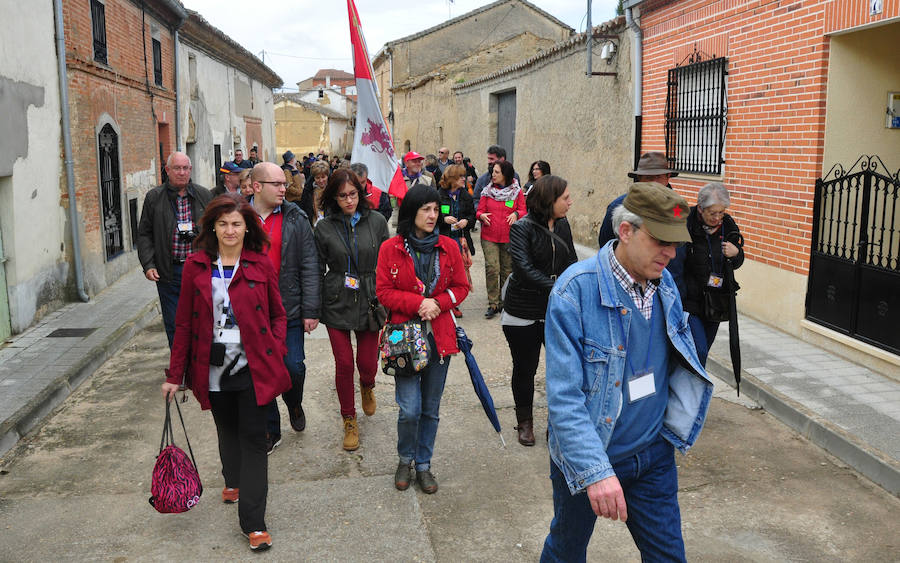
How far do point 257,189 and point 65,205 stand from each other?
6.20m

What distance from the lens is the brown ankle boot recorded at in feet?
17.0

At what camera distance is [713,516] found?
13.9 ft

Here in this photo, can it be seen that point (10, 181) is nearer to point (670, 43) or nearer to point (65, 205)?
point (65, 205)

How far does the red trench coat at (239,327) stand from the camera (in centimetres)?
379

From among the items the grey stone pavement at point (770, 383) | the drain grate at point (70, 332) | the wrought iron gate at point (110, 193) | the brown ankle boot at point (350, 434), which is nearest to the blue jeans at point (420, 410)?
the brown ankle boot at point (350, 434)

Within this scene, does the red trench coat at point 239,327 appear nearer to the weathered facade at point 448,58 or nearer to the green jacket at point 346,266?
the green jacket at point 346,266

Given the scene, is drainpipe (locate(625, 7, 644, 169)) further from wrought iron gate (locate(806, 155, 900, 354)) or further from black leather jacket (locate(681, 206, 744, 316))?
black leather jacket (locate(681, 206, 744, 316))

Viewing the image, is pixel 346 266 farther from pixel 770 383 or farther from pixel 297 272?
pixel 770 383

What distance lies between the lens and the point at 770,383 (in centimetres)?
623

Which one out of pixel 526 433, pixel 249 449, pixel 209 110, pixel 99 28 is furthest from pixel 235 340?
pixel 209 110

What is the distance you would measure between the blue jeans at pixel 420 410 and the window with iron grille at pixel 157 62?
12727 millimetres

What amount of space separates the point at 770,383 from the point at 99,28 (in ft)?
34.5

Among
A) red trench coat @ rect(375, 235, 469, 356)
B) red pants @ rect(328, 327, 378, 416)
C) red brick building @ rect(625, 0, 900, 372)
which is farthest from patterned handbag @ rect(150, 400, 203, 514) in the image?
red brick building @ rect(625, 0, 900, 372)

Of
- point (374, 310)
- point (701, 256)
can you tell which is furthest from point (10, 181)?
point (701, 256)
